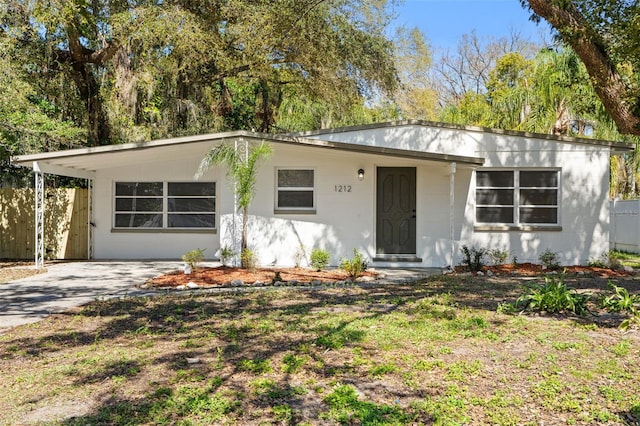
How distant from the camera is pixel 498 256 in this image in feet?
37.9

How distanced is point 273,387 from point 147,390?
951mm

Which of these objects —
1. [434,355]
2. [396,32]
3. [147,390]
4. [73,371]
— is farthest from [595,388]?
[396,32]

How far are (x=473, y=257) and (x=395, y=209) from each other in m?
2.07

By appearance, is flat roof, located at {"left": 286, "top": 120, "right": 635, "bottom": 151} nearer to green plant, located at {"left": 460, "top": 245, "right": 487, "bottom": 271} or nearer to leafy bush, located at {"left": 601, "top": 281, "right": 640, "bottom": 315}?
green plant, located at {"left": 460, "top": 245, "right": 487, "bottom": 271}

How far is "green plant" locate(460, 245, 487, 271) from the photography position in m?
10.9

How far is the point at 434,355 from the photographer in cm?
461

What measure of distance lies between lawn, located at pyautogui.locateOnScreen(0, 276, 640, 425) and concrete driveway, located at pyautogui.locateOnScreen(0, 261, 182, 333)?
0.70 m

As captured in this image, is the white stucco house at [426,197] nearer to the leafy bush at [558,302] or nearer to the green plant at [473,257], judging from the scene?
the green plant at [473,257]

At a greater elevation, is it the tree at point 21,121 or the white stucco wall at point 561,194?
the tree at point 21,121

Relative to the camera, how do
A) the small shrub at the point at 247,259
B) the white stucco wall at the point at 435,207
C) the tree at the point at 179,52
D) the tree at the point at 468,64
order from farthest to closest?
1. the tree at the point at 468,64
2. the tree at the point at 179,52
3. the white stucco wall at the point at 435,207
4. the small shrub at the point at 247,259

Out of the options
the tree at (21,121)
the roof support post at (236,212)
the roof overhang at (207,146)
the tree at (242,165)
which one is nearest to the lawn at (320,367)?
the tree at (242,165)

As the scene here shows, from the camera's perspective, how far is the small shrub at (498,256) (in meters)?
11.6

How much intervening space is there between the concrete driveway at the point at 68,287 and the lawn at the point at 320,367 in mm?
703

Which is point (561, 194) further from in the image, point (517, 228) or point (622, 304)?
point (622, 304)
